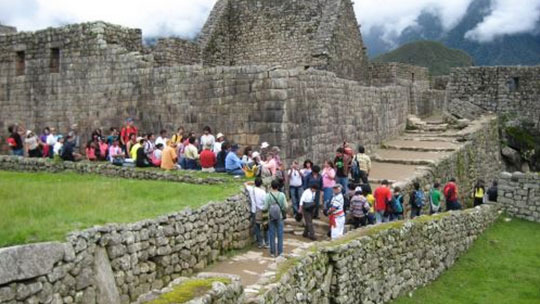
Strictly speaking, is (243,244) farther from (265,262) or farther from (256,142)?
(256,142)

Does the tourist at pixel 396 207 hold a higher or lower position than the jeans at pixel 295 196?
lower

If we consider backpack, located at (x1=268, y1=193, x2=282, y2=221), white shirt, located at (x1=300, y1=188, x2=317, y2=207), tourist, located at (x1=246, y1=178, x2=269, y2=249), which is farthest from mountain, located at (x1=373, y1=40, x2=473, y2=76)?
backpack, located at (x1=268, y1=193, x2=282, y2=221)

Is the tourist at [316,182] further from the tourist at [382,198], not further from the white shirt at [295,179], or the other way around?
the tourist at [382,198]

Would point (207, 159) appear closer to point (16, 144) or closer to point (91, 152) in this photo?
point (91, 152)

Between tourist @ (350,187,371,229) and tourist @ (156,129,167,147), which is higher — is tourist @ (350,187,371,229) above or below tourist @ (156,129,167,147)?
below

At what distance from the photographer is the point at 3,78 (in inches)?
987

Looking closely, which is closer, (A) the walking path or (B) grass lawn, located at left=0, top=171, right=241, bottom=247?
(B) grass lawn, located at left=0, top=171, right=241, bottom=247

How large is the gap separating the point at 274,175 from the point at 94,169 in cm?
592

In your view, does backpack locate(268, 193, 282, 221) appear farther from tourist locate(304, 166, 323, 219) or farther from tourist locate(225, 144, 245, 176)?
tourist locate(225, 144, 245, 176)

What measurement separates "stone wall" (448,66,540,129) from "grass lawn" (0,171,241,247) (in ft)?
78.2

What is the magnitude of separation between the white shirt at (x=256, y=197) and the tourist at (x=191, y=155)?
4.12 metres

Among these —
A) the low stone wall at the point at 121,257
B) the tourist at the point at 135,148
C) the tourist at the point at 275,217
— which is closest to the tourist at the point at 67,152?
the tourist at the point at 135,148

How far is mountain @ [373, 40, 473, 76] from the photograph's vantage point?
225 ft

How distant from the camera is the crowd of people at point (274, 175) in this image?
13.9 metres
